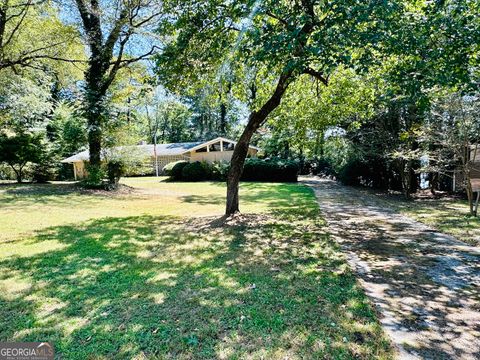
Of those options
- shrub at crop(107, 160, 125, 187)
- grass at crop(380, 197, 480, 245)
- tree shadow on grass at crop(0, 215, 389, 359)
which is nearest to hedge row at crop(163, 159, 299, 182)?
shrub at crop(107, 160, 125, 187)

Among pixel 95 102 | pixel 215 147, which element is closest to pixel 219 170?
pixel 215 147

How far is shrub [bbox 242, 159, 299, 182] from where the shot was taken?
72.4 feet

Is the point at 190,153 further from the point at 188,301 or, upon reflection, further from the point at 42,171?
→ the point at 188,301

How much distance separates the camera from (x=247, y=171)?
23016mm

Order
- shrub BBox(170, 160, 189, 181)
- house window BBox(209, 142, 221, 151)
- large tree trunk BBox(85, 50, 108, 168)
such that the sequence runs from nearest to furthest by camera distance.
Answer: large tree trunk BBox(85, 50, 108, 168)
shrub BBox(170, 160, 189, 181)
house window BBox(209, 142, 221, 151)

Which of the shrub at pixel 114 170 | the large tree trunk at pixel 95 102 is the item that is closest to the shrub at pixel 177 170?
the shrub at pixel 114 170

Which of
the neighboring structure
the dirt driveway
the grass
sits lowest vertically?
the dirt driveway

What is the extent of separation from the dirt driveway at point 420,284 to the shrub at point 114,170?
37.3 feet

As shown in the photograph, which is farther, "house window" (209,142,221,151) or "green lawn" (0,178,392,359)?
"house window" (209,142,221,151)

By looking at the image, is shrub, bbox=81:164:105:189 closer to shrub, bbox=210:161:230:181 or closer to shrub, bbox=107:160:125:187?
shrub, bbox=107:160:125:187

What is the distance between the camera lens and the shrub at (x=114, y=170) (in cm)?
1451

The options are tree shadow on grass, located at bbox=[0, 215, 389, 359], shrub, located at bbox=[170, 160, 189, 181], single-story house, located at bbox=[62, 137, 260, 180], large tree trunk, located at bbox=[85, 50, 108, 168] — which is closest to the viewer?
tree shadow on grass, located at bbox=[0, 215, 389, 359]

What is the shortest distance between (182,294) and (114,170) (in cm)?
1255

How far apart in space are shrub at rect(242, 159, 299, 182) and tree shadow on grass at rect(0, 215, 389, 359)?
54.2 ft
